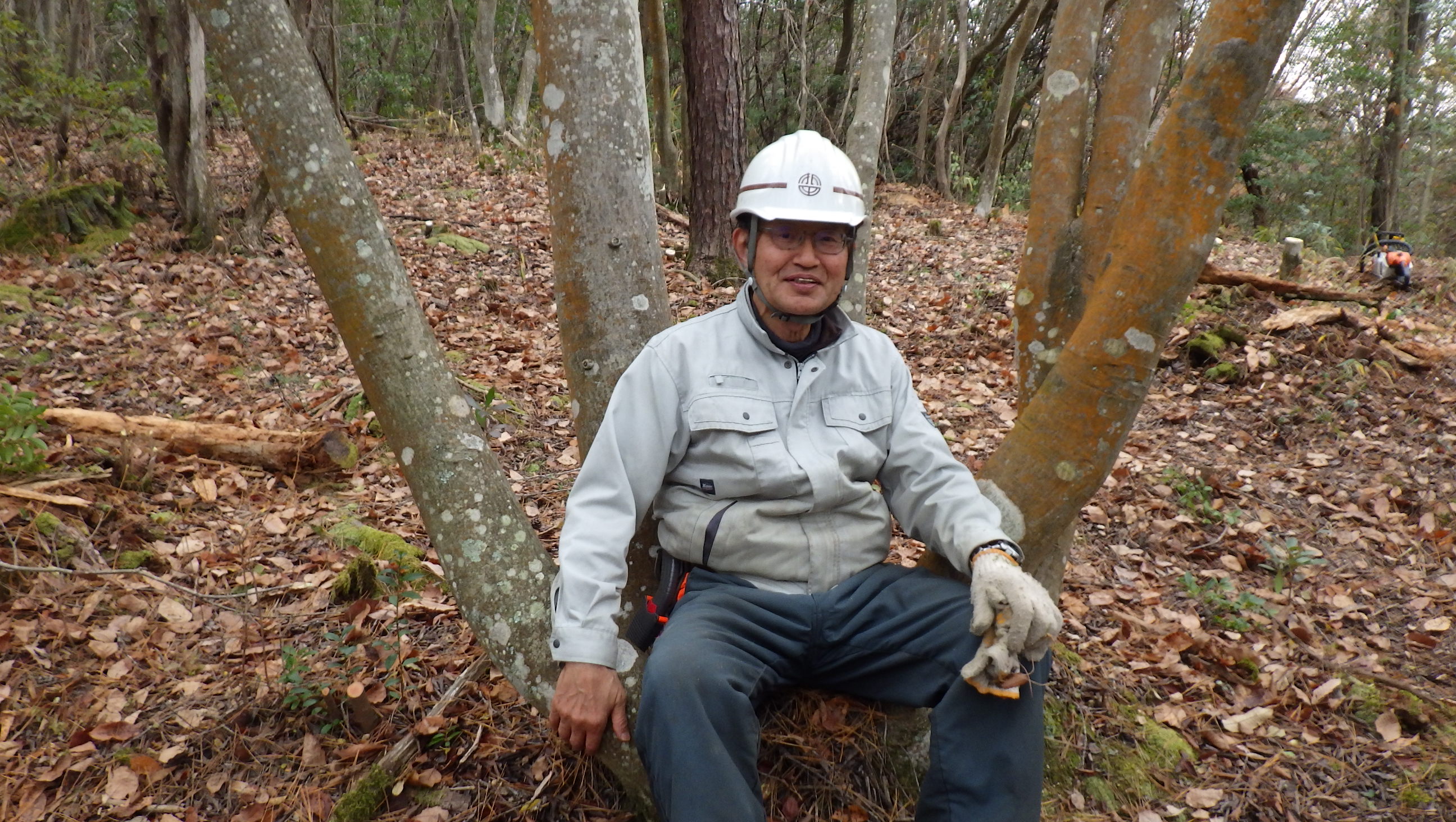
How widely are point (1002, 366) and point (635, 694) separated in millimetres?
5233

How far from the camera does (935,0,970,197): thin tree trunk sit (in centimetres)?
1396

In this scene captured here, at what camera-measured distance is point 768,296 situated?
8.27 feet

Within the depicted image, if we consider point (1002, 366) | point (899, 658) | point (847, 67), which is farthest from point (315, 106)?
point (847, 67)

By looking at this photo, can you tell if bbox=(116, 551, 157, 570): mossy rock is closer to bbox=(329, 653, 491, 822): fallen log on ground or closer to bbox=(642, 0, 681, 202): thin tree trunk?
bbox=(329, 653, 491, 822): fallen log on ground

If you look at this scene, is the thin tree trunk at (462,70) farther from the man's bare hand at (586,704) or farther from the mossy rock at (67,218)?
the man's bare hand at (586,704)

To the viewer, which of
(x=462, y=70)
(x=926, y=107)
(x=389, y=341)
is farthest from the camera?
(x=926, y=107)

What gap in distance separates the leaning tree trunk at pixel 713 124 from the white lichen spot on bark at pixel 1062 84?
431cm

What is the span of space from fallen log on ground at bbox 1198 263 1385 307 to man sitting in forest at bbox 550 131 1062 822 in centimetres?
567

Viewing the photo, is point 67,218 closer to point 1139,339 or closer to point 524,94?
point 1139,339

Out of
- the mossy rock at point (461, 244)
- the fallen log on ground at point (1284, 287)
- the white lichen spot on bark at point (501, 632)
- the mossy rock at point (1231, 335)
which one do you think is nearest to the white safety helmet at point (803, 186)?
the white lichen spot on bark at point (501, 632)

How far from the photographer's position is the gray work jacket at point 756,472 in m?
2.28

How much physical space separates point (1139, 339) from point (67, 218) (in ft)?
29.8

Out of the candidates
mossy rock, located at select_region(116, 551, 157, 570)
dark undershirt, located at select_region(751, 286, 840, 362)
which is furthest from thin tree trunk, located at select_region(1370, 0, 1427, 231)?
mossy rock, located at select_region(116, 551, 157, 570)

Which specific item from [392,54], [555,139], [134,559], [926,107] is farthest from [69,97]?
[926,107]
